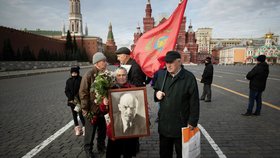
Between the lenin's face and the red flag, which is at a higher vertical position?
the red flag

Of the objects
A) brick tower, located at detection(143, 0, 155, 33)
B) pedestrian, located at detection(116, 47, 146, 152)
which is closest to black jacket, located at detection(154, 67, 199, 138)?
pedestrian, located at detection(116, 47, 146, 152)

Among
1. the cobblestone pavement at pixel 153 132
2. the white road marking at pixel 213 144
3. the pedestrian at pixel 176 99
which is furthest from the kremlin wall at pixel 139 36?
the pedestrian at pixel 176 99

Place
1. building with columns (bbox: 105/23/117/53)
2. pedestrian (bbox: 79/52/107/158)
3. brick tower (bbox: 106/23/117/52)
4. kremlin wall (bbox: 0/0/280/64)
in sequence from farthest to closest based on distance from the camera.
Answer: brick tower (bbox: 106/23/117/52)
building with columns (bbox: 105/23/117/53)
kremlin wall (bbox: 0/0/280/64)
pedestrian (bbox: 79/52/107/158)

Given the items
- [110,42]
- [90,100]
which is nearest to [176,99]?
[90,100]

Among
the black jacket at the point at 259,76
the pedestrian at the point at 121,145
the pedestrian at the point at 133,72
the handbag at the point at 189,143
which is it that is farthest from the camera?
the black jacket at the point at 259,76

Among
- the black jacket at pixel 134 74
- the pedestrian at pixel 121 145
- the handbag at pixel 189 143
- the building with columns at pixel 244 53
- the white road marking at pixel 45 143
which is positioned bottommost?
the white road marking at pixel 45 143

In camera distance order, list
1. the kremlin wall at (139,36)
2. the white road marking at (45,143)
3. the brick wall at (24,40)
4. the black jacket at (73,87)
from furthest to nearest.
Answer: the kremlin wall at (139,36) < the brick wall at (24,40) < the black jacket at (73,87) < the white road marking at (45,143)

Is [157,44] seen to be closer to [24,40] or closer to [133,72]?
[133,72]

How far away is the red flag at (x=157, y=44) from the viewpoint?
4219 mm

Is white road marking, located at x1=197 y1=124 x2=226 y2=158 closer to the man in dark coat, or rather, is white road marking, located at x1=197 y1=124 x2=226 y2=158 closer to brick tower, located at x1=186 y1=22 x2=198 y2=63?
the man in dark coat

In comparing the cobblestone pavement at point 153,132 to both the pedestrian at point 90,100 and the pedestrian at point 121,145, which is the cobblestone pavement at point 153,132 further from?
the pedestrian at point 121,145

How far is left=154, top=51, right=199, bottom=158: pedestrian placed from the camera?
2.67 m

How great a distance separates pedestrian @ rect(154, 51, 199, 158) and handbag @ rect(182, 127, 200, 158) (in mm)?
92

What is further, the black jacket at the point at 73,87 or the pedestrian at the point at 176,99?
the black jacket at the point at 73,87
